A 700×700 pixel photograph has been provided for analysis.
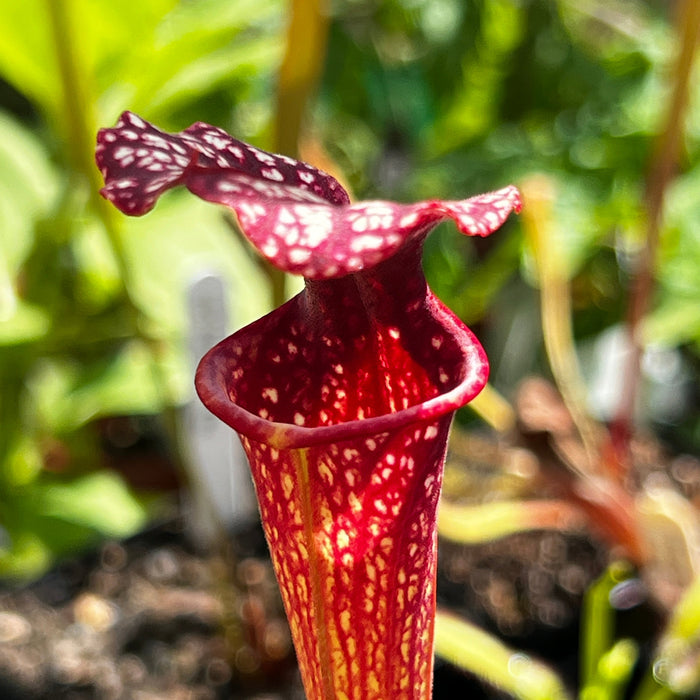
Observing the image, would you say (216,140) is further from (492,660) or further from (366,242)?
(492,660)

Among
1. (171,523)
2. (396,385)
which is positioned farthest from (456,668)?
(396,385)

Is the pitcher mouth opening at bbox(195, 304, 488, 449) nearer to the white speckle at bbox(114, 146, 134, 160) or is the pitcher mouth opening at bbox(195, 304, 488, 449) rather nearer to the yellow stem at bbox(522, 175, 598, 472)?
the white speckle at bbox(114, 146, 134, 160)

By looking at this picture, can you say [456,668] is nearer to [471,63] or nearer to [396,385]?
[396,385]

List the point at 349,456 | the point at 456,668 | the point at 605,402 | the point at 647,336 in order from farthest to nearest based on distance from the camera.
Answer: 1. the point at 605,402
2. the point at 647,336
3. the point at 456,668
4. the point at 349,456

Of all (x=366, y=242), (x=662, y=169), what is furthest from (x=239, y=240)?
(x=366, y=242)

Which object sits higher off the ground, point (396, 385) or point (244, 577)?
point (396, 385)

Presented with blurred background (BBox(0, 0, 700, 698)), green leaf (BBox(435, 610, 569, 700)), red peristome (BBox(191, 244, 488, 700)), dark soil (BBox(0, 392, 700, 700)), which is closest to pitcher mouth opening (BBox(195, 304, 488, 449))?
red peristome (BBox(191, 244, 488, 700))

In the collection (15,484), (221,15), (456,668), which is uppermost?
(221,15)
